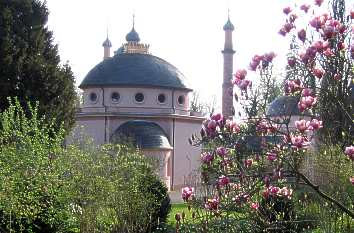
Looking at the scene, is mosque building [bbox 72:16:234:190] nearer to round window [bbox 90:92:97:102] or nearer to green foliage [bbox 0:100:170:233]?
round window [bbox 90:92:97:102]

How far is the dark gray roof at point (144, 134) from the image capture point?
3422 centimetres

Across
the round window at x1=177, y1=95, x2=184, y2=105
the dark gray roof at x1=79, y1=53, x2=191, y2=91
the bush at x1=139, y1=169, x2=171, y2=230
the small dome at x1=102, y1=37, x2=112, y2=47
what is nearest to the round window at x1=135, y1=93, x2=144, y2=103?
the dark gray roof at x1=79, y1=53, x2=191, y2=91

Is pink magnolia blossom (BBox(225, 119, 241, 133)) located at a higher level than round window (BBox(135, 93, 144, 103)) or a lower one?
lower

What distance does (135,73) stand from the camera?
37.5 meters

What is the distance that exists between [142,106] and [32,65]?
1519cm

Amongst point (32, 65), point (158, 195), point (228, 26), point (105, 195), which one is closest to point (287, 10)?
point (105, 195)

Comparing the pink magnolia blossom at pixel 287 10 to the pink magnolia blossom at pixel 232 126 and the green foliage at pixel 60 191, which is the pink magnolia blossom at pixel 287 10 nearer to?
the pink magnolia blossom at pixel 232 126

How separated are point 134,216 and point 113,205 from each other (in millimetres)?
577

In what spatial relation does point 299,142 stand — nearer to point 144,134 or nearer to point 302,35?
point 302,35

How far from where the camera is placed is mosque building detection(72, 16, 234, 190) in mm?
36781

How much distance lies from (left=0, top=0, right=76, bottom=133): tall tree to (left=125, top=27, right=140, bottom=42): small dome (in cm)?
2179

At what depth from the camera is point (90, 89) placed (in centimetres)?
3856

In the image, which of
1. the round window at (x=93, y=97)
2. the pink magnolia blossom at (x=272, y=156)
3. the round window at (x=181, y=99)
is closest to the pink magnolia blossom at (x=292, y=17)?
the pink magnolia blossom at (x=272, y=156)

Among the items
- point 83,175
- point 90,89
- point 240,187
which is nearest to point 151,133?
point 90,89
